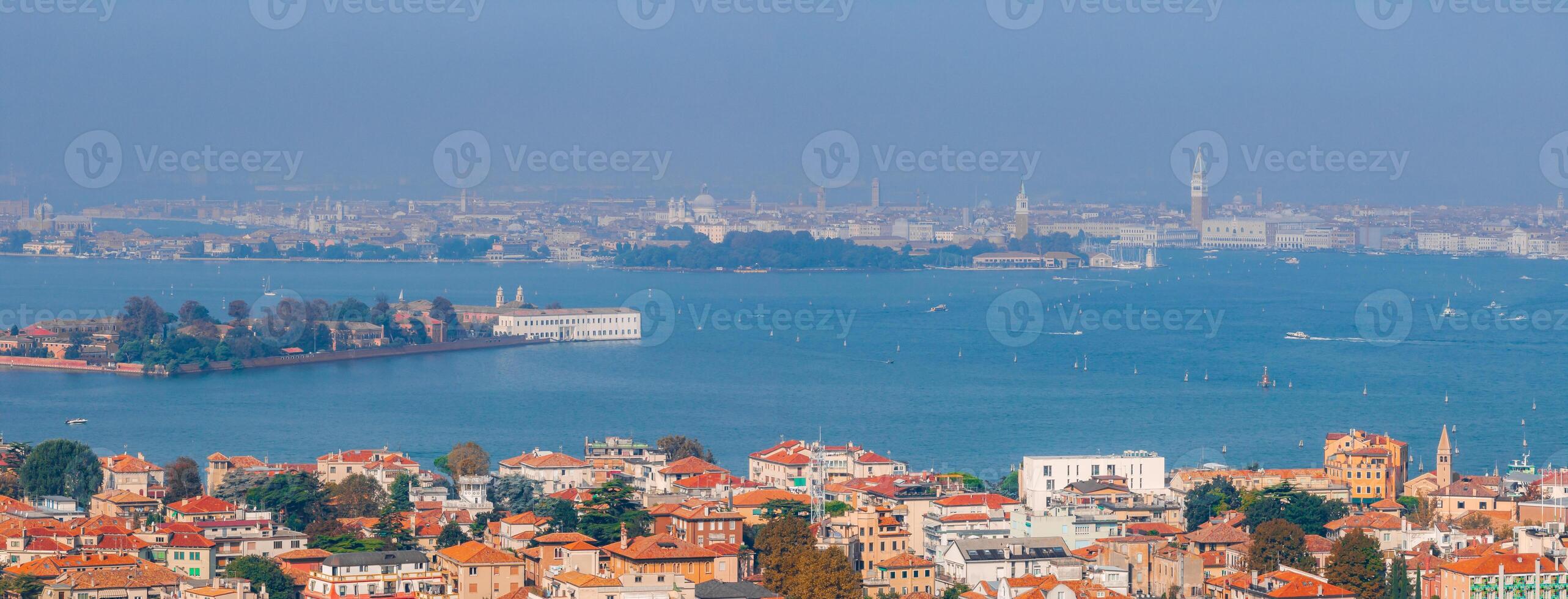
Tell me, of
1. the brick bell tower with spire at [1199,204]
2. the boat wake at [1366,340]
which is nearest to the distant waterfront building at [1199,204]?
the brick bell tower with spire at [1199,204]

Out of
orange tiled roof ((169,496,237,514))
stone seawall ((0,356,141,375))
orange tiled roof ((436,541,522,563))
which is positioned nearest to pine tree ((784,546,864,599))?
orange tiled roof ((436,541,522,563))

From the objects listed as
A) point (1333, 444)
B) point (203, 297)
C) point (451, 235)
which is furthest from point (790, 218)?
point (1333, 444)

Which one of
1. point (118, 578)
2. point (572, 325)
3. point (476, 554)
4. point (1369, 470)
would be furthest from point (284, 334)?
point (118, 578)

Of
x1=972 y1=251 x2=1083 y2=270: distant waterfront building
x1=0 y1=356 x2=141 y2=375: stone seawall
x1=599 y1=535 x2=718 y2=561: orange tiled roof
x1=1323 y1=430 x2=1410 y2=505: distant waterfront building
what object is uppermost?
x1=972 y1=251 x2=1083 y2=270: distant waterfront building

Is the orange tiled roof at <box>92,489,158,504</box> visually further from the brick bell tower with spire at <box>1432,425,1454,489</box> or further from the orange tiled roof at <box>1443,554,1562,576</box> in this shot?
the brick bell tower with spire at <box>1432,425,1454,489</box>

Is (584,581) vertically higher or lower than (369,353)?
higher

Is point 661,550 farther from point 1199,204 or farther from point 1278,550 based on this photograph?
point 1199,204
